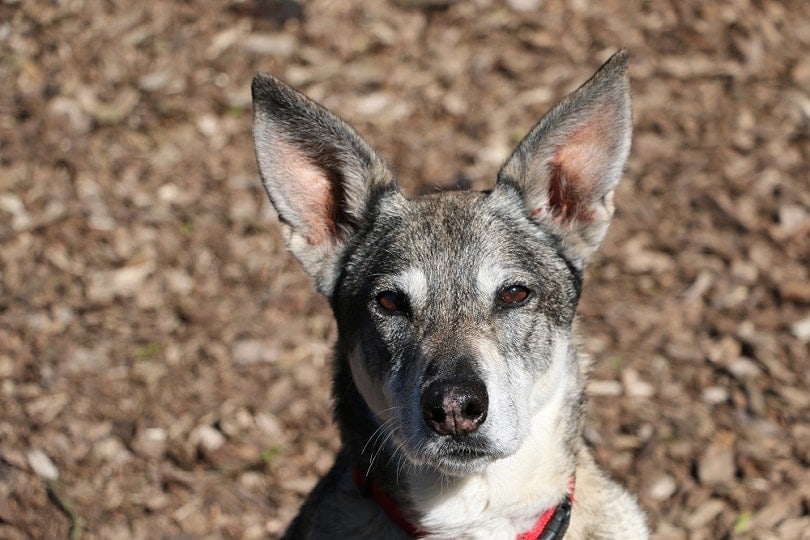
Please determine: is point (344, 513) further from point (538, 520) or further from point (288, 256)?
point (288, 256)

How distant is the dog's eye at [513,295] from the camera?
14.0 feet

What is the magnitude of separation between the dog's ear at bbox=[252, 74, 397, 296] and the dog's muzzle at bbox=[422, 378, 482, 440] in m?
1.06

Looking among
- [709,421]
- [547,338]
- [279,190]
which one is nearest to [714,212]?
[709,421]

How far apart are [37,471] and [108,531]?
24.4 inches

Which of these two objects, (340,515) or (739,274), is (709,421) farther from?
(340,515)

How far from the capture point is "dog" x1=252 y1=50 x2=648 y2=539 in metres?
3.99

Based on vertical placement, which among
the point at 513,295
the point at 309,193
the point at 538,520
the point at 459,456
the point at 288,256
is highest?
the point at 309,193

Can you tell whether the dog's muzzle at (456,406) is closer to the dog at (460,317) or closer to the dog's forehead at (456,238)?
the dog at (460,317)

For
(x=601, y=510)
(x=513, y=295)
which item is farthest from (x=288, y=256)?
(x=601, y=510)

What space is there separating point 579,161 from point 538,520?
1.55 meters

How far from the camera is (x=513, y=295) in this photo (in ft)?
14.0

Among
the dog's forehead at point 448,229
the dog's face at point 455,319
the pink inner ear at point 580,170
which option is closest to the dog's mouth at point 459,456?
the dog's face at point 455,319

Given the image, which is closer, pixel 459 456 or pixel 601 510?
pixel 459 456

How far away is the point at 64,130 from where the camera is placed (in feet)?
26.2
